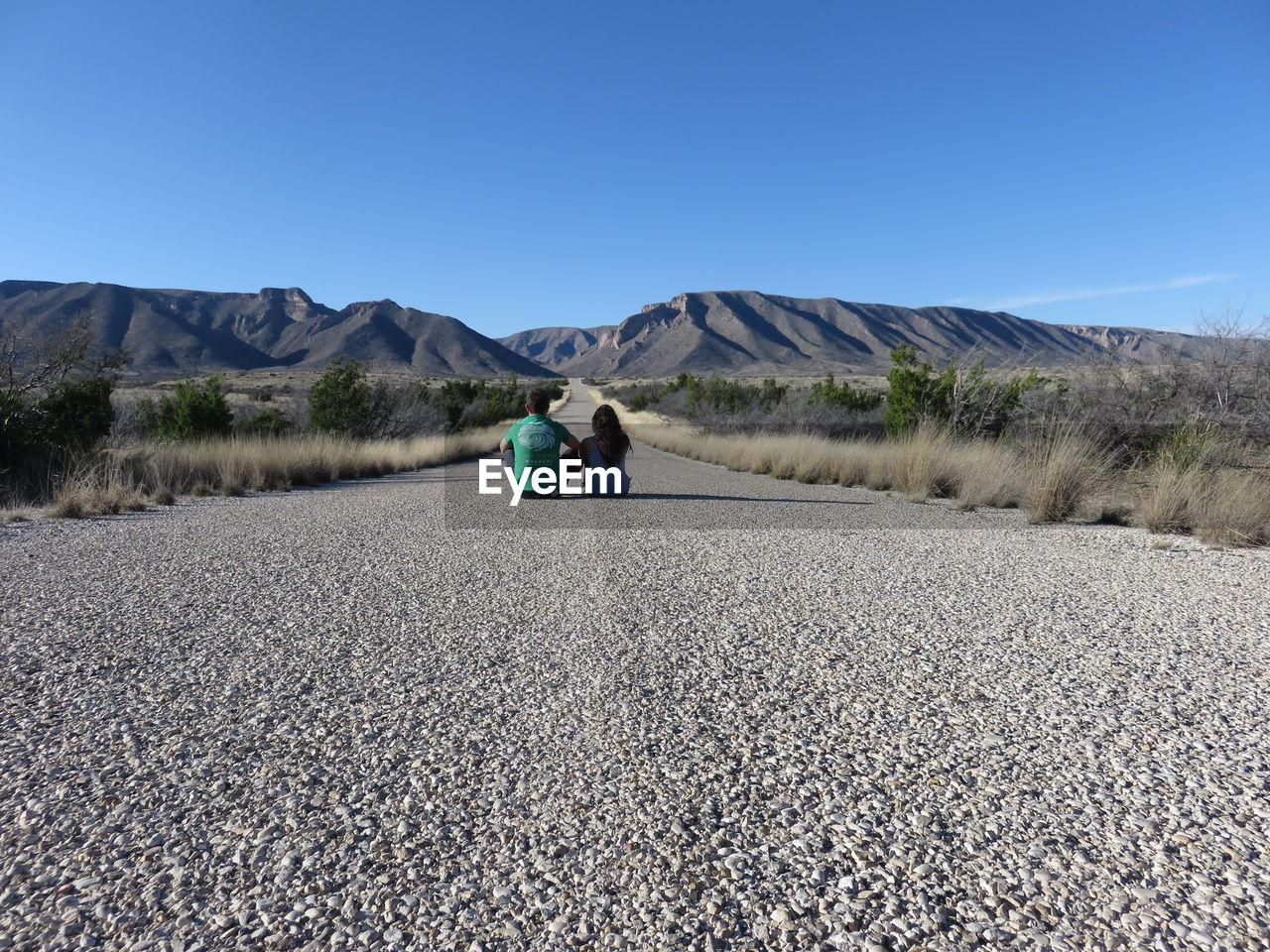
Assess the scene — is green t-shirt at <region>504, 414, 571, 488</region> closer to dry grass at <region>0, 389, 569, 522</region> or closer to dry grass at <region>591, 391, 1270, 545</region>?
dry grass at <region>0, 389, 569, 522</region>

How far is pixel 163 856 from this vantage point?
2.20 m

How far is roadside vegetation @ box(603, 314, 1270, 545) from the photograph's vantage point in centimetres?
811

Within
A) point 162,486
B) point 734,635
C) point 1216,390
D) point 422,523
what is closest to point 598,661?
point 734,635

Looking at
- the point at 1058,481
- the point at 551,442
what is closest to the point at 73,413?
the point at 551,442

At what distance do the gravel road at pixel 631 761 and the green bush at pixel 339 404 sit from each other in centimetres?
1561

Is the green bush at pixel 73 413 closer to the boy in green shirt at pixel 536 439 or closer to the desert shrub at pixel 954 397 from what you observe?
the boy in green shirt at pixel 536 439

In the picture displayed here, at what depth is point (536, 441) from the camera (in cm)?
1047

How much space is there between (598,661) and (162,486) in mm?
9402

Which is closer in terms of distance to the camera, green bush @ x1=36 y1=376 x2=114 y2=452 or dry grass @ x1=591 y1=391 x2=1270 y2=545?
dry grass @ x1=591 y1=391 x2=1270 y2=545

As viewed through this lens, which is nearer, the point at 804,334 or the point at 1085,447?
the point at 1085,447

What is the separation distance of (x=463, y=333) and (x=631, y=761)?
141814 mm

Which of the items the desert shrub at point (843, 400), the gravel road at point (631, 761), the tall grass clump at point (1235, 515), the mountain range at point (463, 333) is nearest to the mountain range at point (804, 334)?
the mountain range at point (463, 333)

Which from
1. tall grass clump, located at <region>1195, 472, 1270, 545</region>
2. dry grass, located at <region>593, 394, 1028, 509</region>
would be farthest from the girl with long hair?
tall grass clump, located at <region>1195, 472, 1270, 545</region>

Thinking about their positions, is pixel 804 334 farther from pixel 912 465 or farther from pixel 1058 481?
pixel 1058 481
